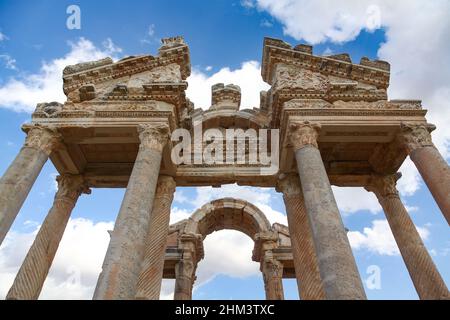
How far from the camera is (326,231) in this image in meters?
8.11

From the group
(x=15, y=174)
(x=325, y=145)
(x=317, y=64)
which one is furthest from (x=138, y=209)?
(x=317, y=64)

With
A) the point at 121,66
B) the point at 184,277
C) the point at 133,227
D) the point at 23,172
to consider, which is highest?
the point at 121,66

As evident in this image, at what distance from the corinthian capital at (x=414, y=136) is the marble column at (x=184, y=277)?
11.9 metres

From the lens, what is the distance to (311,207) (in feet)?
28.8

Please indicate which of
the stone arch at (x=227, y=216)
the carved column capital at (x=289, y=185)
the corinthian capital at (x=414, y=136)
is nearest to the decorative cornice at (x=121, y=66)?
the carved column capital at (x=289, y=185)

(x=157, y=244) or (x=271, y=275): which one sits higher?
(x=271, y=275)

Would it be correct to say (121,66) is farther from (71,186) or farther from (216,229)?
(216,229)

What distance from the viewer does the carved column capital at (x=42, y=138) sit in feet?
35.1

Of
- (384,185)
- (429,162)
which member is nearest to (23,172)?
(429,162)

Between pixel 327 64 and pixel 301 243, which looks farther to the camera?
pixel 327 64

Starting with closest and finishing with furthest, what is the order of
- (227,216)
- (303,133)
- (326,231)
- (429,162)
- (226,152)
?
(326,231)
(429,162)
(303,133)
(226,152)
(227,216)

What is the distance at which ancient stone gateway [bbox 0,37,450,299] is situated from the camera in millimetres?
8961

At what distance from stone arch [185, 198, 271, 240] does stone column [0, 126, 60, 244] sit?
893 centimetres

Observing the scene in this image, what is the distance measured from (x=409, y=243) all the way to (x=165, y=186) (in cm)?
917
